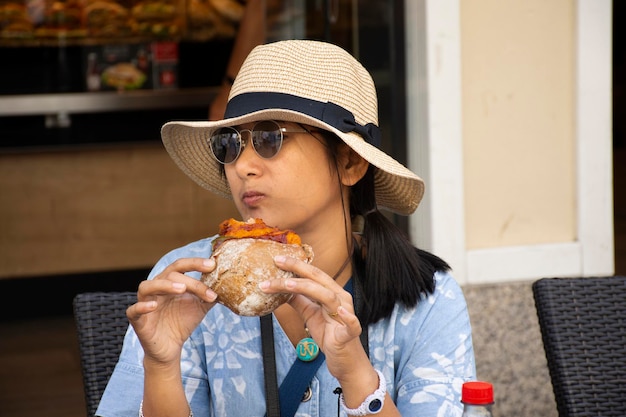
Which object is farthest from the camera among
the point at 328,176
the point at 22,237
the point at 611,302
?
the point at 22,237

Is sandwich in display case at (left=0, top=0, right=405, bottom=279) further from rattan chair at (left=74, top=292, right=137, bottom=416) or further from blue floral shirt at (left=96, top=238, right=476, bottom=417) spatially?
blue floral shirt at (left=96, top=238, right=476, bottom=417)

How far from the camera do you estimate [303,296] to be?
5.94 ft

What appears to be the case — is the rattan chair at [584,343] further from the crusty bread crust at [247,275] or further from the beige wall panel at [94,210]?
the beige wall panel at [94,210]

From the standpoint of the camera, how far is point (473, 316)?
4070 mm

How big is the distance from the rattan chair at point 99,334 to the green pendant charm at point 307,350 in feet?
1.97

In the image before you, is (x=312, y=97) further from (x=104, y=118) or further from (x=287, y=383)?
(x=104, y=118)

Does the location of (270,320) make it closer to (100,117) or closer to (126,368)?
(126,368)

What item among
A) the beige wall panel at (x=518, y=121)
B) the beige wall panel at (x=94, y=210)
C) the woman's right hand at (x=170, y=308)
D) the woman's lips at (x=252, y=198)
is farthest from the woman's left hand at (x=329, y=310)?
the beige wall panel at (x=94, y=210)

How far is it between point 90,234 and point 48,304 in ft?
1.90

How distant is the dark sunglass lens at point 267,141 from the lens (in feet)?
6.47

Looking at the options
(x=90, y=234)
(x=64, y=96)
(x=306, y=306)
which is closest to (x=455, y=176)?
(x=306, y=306)

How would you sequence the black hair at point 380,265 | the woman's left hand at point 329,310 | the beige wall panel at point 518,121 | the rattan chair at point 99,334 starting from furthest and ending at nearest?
the beige wall panel at point 518,121
the rattan chair at point 99,334
the black hair at point 380,265
the woman's left hand at point 329,310

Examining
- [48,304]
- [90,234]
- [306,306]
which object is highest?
[306,306]

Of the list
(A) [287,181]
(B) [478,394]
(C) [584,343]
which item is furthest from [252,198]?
(C) [584,343]
